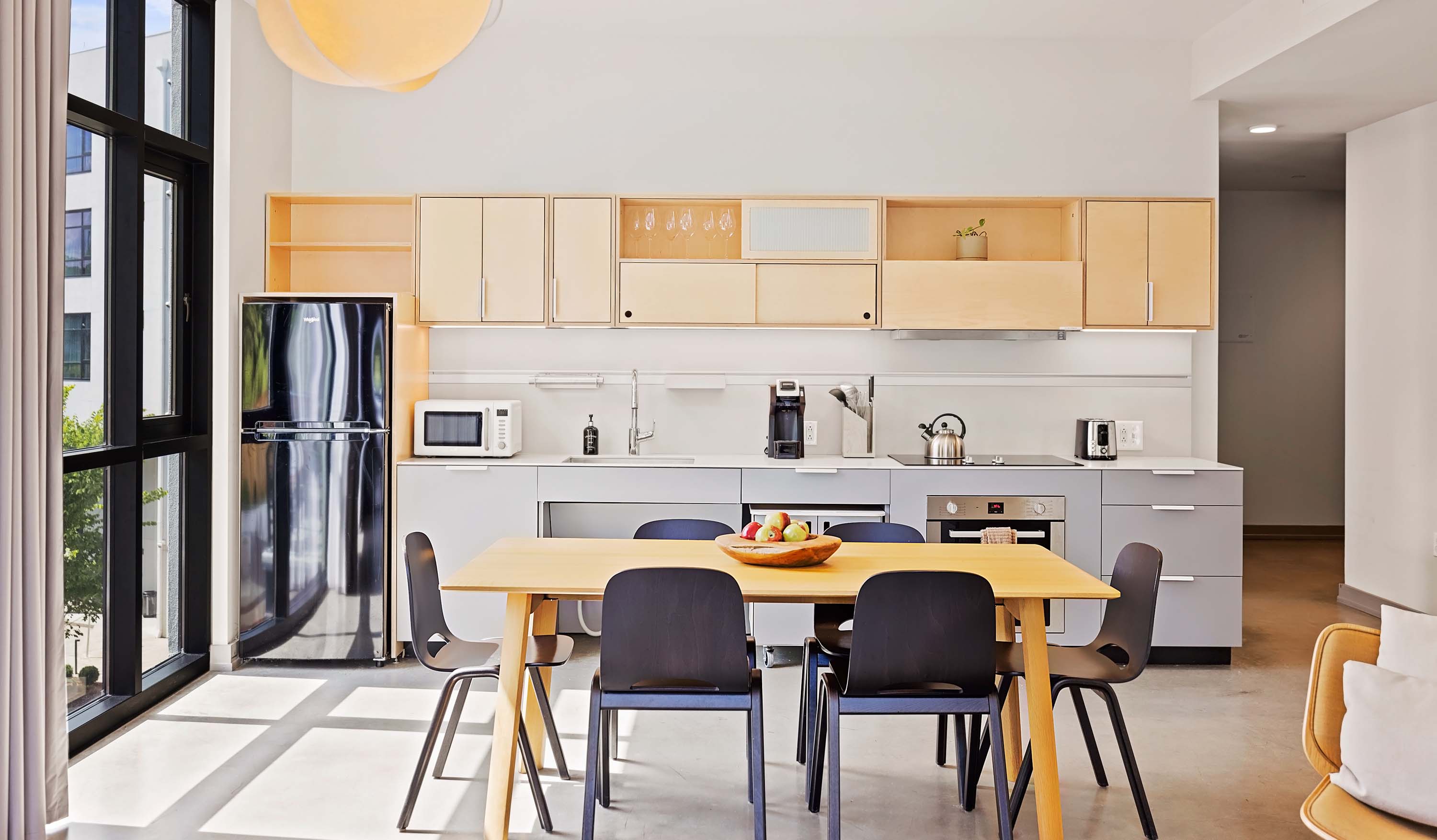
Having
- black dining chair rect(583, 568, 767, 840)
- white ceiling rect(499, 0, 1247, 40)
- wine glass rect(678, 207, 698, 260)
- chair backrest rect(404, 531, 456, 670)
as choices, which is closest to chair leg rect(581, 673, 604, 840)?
black dining chair rect(583, 568, 767, 840)

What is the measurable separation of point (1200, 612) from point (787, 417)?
203 centimetres

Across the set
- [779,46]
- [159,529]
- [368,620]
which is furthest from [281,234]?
[779,46]

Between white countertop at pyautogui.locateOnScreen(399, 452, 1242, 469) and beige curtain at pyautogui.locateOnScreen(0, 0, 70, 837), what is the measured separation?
1.77 metres

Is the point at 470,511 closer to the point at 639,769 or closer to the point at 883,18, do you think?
the point at 639,769

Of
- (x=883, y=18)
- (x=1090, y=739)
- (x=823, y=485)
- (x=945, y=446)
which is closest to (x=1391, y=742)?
(x=1090, y=739)

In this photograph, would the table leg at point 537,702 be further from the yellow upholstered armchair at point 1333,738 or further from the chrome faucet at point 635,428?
the yellow upholstered armchair at point 1333,738

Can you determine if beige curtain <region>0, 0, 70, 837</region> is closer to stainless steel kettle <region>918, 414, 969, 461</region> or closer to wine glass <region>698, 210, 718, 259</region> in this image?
wine glass <region>698, 210, 718, 259</region>

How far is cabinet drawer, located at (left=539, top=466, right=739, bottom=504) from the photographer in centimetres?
416

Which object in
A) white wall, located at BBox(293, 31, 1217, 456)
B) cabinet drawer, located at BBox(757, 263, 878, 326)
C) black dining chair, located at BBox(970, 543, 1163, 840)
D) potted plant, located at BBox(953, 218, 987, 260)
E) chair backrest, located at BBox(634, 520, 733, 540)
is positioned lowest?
black dining chair, located at BBox(970, 543, 1163, 840)

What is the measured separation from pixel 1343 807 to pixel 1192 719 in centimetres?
179

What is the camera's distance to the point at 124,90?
342 cm

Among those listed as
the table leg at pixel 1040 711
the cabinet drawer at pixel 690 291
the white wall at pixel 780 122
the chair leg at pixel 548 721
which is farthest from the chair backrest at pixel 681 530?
the white wall at pixel 780 122

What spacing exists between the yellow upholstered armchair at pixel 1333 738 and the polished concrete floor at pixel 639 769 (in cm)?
78

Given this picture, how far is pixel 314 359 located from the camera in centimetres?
402
